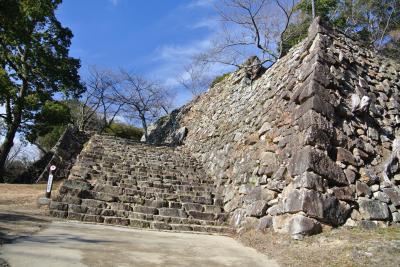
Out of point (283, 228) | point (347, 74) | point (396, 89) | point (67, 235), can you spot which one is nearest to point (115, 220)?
point (67, 235)

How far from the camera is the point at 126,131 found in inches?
1015

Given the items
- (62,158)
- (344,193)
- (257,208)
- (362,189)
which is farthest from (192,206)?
(62,158)

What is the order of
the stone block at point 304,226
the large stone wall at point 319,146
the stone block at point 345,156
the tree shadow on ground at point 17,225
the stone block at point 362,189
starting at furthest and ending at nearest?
the stone block at point 345,156 < the stone block at point 362,189 < the large stone wall at point 319,146 < the stone block at point 304,226 < the tree shadow on ground at point 17,225

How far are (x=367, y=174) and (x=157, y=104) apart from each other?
1662 centimetres

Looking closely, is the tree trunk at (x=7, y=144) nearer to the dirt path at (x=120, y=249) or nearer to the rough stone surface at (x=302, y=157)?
the rough stone surface at (x=302, y=157)

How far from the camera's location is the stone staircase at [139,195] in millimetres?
6379

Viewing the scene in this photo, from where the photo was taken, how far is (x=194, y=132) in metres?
13.4

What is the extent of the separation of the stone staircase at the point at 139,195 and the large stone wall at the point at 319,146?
451mm

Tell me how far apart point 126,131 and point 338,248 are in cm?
2280

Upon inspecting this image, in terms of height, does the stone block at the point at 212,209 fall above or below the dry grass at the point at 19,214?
above

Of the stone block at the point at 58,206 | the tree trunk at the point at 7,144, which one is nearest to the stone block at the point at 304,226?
the stone block at the point at 58,206

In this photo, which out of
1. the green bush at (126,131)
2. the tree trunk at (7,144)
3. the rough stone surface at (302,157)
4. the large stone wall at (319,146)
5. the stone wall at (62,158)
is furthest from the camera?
the green bush at (126,131)

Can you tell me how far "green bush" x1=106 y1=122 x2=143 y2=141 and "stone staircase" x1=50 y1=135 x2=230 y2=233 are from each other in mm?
15016

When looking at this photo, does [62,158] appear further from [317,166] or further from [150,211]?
[317,166]
